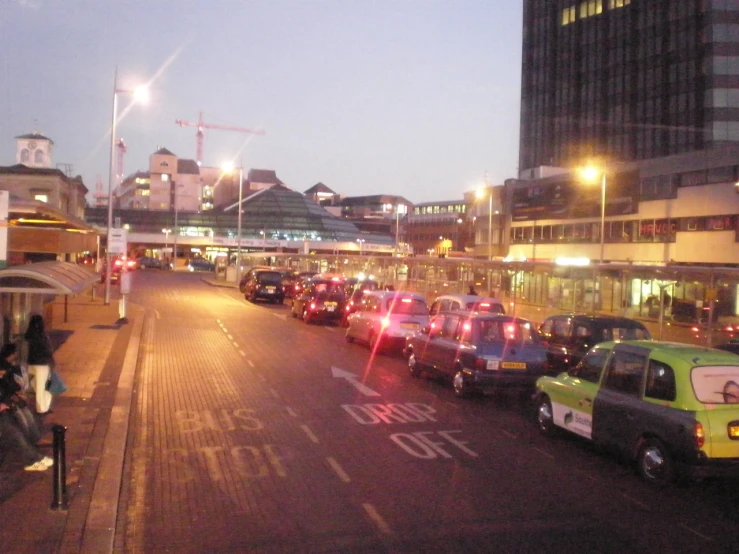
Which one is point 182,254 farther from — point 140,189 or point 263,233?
point 140,189

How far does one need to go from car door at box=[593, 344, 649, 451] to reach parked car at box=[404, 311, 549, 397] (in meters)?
4.21

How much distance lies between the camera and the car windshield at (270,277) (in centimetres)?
4431

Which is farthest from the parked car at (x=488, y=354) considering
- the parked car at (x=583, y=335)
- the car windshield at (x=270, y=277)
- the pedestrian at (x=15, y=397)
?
the car windshield at (x=270, y=277)

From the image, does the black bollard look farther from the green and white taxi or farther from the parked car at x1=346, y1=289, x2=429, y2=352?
the parked car at x1=346, y1=289, x2=429, y2=352

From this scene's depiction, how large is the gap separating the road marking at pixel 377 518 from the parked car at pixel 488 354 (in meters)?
6.88

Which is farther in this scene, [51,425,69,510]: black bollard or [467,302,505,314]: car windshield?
[467,302,505,314]: car windshield

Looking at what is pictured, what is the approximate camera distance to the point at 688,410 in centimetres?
918

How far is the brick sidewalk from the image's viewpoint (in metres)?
7.14

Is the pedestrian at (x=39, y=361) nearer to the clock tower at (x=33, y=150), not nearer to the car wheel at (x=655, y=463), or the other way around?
the car wheel at (x=655, y=463)

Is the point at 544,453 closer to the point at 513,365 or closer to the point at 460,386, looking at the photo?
the point at 513,365

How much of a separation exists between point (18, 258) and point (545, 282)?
18.7m

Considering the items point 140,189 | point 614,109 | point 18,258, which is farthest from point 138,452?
point 140,189

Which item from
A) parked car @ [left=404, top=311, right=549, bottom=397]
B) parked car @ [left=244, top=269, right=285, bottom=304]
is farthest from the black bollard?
parked car @ [left=244, top=269, right=285, bottom=304]

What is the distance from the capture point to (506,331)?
15.7 m
